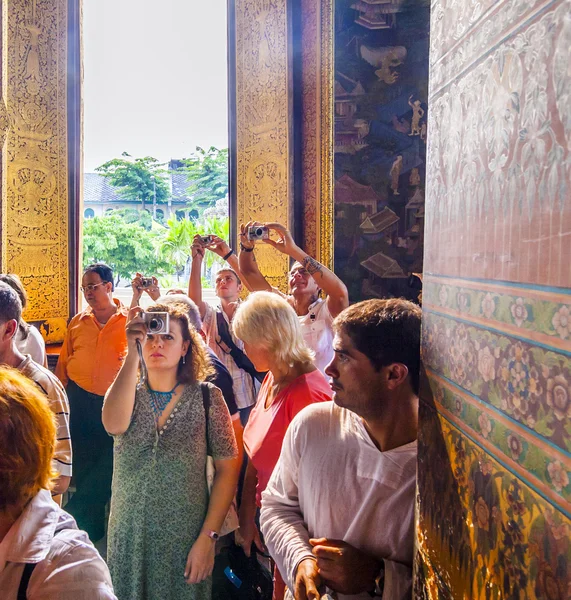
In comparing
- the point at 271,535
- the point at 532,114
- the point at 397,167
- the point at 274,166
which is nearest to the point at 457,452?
the point at 532,114

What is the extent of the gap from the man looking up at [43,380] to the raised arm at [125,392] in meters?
0.17

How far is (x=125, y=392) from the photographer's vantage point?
2.46 metres

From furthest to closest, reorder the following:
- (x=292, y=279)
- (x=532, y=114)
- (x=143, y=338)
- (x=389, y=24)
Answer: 1. (x=389, y=24)
2. (x=292, y=279)
3. (x=143, y=338)
4. (x=532, y=114)

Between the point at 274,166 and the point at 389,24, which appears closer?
the point at 389,24

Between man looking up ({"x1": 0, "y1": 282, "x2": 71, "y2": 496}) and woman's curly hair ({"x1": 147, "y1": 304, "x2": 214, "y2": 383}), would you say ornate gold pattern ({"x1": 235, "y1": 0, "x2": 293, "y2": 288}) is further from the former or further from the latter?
man looking up ({"x1": 0, "y1": 282, "x2": 71, "y2": 496})

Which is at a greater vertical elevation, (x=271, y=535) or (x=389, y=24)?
(x=389, y=24)

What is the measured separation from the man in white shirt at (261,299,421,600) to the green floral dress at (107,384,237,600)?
2.84 feet

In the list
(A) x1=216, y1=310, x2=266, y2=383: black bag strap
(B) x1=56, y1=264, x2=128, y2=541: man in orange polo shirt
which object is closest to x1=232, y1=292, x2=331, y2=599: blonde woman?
(A) x1=216, y1=310, x2=266, y2=383: black bag strap

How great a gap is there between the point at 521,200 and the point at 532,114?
9cm

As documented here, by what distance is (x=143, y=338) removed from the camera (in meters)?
2.41

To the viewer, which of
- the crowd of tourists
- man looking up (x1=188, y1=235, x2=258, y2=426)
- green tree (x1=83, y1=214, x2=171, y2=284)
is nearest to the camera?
A: the crowd of tourists

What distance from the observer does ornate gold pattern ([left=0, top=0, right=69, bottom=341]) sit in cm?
649

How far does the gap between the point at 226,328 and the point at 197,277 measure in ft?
1.60

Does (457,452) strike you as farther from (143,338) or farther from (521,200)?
(143,338)
